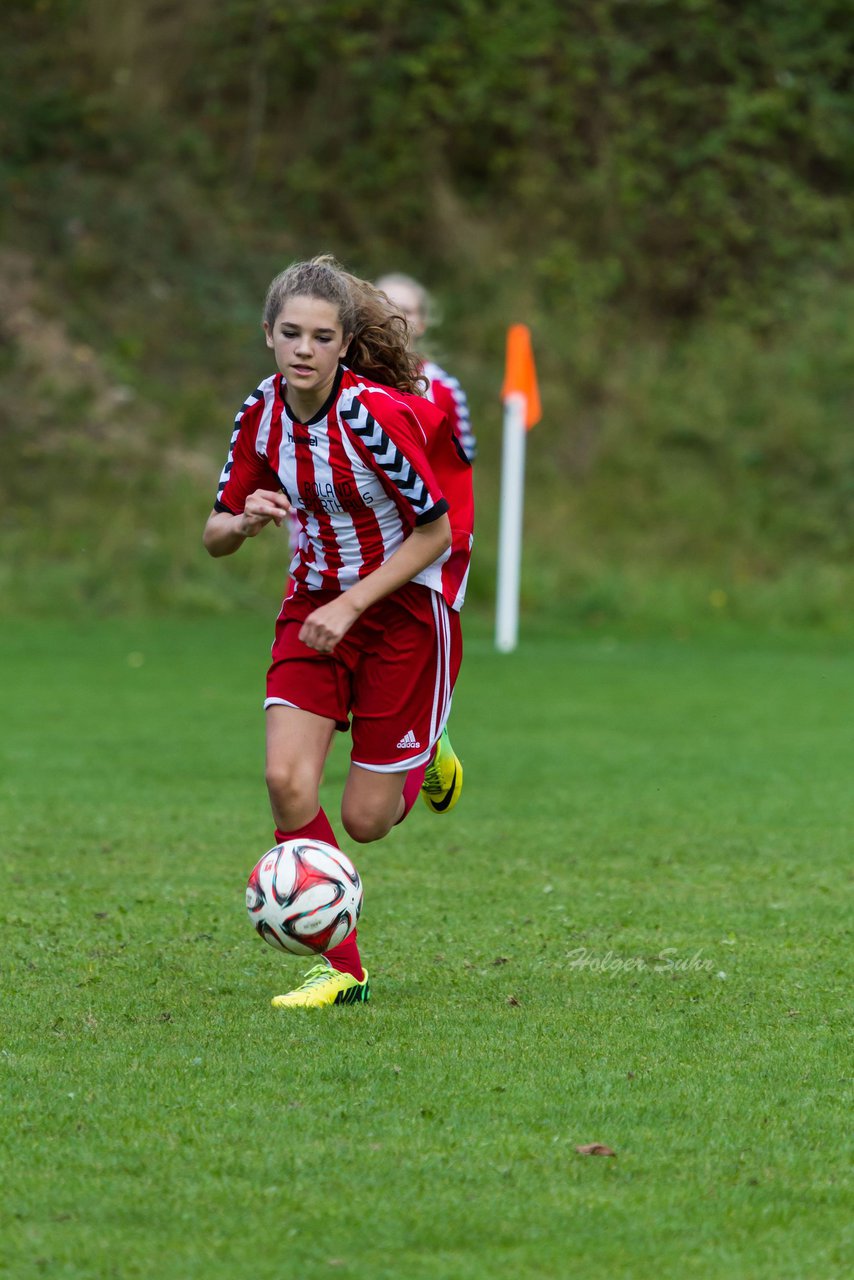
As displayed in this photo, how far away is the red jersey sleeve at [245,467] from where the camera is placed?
15.1ft

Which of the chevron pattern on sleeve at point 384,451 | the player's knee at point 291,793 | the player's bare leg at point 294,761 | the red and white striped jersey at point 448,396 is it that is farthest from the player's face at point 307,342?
the red and white striped jersey at point 448,396

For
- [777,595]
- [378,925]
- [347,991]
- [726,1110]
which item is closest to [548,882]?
[378,925]

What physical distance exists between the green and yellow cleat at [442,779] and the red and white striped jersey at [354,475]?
835mm

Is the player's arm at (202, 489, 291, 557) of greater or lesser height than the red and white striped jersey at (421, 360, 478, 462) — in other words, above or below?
below

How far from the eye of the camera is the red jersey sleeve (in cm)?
461

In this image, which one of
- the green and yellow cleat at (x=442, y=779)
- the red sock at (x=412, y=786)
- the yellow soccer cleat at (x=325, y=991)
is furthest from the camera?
the green and yellow cleat at (x=442, y=779)

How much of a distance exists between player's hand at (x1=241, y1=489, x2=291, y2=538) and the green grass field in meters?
1.20

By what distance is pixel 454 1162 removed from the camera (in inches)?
126

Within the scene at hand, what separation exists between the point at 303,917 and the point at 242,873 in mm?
1998

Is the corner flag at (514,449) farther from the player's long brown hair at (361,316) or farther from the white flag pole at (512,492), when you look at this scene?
the player's long brown hair at (361,316)

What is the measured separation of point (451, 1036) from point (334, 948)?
0.48 m

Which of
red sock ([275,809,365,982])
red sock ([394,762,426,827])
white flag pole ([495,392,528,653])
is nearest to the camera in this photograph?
red sock ([275,809,365,982])

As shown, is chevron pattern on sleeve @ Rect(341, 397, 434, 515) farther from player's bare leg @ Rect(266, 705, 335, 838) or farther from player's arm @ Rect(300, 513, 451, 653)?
player's bare leg @ Rect(266, 705, 335, 838)

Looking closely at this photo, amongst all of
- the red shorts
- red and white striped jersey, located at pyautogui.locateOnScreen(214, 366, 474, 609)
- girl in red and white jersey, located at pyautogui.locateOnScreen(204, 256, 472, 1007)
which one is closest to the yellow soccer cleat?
girl in red and white jersey, located at pyautogui.locateOnScreen(204, 256, 472, 1007)
